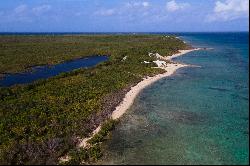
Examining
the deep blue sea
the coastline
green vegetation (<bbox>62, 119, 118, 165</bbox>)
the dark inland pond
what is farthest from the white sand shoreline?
the dark inland pond

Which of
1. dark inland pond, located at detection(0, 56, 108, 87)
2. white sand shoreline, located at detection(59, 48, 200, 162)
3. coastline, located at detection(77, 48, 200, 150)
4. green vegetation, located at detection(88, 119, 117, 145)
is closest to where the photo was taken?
green vegetation, located at detection(88, 119, 117, 145)

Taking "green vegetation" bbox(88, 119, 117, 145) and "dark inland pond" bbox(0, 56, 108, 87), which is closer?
"green vegetation" bbox(88, 119, 117, 145)

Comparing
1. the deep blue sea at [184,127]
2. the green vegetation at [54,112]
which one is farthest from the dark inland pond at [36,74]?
the deep blue sea at [184,127]

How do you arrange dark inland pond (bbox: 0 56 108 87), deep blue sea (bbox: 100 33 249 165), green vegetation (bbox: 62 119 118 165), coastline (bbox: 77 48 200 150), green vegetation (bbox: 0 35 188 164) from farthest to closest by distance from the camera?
1. dark inland pond (bbox: 0 56 108 87)
2. coastline (bbox: 77 48 200 150)
3. green vegetation (bbox: 0 35 188 164)
4. deep blue sea (bbox: 100 33 249 165)
5. green vegetation (bbox: 62 119 118 165)

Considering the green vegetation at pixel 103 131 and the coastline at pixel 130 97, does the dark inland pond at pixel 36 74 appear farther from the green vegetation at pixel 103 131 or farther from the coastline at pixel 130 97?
the green vegetation at pixel 103 131

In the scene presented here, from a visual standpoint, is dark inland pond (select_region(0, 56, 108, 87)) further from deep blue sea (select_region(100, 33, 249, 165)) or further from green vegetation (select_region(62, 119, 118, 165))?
green vegetation (select_region(62, 119, 118, 165))

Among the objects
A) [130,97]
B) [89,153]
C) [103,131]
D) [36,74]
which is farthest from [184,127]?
[36,74]

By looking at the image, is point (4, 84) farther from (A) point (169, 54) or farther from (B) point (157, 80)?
(A) point (169, 54)

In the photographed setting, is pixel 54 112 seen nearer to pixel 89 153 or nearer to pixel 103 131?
pixel 103 131
